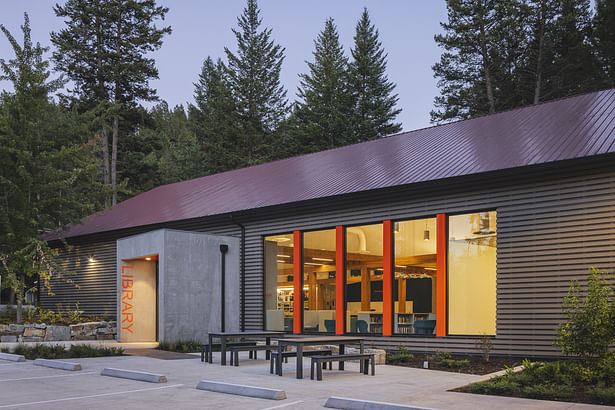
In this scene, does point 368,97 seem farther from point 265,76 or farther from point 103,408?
point 103,408

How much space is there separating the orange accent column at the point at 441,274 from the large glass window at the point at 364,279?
1.50m

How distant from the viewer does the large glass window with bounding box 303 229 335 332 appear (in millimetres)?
15109

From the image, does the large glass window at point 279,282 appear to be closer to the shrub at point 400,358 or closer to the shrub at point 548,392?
the shrub at point 400,358

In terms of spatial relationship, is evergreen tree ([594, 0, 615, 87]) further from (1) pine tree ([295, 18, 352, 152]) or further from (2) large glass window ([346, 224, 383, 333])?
(2) large glass window ([346, 224, 383, 333])

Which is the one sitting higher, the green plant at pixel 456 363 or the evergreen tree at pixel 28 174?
the evergreen tree at pixel 28 174

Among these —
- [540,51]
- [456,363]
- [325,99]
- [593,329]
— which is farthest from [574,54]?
[593,329]

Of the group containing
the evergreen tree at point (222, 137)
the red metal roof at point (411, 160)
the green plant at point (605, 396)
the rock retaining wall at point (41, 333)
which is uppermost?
the evergreen tree at point (222, 137)

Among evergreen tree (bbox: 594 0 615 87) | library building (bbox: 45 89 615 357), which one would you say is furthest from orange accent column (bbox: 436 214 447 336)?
evergreen tree (bbox: 594 0 615 87)

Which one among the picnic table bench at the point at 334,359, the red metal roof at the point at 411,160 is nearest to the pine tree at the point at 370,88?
the red metal roof at the point at 411,160

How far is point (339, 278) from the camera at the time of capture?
48.6 ft

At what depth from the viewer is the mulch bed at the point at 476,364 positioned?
1063cm

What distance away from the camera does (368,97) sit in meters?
39.2

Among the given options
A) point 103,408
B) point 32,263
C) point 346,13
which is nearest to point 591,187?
point 103,408

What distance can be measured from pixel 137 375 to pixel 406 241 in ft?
21.8
